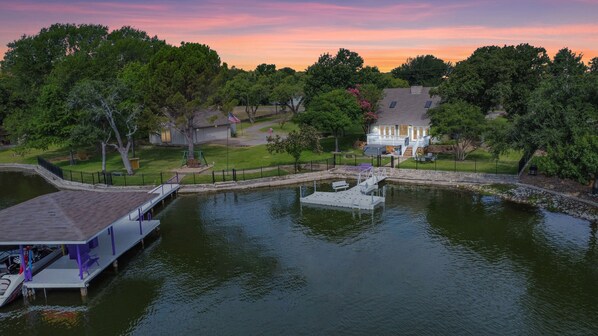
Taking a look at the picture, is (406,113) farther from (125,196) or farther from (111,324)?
(111,324)

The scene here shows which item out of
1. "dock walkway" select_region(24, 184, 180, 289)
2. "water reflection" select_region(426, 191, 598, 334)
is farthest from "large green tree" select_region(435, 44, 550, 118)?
"dock walkway" select_region(24, 184, 180, 289)

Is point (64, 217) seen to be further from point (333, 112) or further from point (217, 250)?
point (333, 112)

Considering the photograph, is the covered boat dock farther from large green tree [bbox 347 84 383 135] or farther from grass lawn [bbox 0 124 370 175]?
large green tree [bbox 347 84 383 135]

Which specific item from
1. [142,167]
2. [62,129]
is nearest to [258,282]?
[142,167]

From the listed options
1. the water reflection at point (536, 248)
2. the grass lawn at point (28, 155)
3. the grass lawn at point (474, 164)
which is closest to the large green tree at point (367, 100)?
the grass lawn at point (474, 164)

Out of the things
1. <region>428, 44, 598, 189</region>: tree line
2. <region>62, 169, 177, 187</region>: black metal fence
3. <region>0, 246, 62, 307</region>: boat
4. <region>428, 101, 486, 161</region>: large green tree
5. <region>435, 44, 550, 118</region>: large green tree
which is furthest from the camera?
<region>435, 44, 550, 118</region>: large green tree

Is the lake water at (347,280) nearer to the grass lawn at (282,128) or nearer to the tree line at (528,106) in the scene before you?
the tree line at (528,106)
